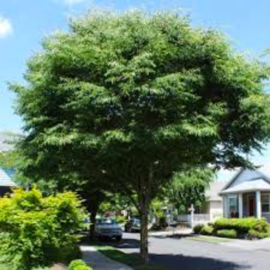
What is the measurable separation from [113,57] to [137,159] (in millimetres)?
3940

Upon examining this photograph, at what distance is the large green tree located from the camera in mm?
17609

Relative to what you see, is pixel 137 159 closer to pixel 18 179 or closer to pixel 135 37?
pixel 135 37

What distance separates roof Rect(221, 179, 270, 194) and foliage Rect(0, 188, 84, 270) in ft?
117

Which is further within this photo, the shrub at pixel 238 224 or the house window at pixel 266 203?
the house window at pixel 266 203

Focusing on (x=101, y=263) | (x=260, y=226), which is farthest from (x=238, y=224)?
(x=101, y=263)

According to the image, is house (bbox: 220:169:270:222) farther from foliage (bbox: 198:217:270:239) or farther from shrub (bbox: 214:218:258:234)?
foliage (bbox: 198:217:270:239)

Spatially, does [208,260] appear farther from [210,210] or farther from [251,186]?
[210,210]

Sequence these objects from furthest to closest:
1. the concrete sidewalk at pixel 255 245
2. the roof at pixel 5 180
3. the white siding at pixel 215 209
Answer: the white siding at pixel 215 209 → the roof at pixel 5 180 → the concrete sidewalk at pixel 255 245

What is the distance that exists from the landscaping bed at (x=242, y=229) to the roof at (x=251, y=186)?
4.61 m

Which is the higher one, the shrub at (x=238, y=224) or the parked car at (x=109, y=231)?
the shrub at (x=238, y=224)

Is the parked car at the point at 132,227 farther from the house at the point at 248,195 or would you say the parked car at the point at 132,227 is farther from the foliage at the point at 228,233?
the foliage at the point at 228,233

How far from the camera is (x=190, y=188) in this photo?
47.3m

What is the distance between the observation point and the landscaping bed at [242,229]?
42.0 m

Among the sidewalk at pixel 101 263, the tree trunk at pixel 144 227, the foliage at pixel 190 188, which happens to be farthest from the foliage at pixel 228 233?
the tree trunk at pixel 144 227
